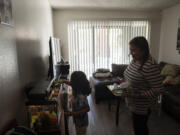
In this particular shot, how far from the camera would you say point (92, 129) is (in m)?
2.24

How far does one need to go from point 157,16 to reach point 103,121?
3.82 metres

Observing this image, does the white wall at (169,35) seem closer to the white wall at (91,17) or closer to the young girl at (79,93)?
→ the white wall at (91,17)

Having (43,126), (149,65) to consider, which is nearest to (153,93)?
(149,65)

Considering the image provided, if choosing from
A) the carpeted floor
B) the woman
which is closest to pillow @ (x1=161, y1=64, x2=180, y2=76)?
the carpeted floor

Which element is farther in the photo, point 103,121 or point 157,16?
point 157,16

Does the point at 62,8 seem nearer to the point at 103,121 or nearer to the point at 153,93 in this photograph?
the point at 103,121

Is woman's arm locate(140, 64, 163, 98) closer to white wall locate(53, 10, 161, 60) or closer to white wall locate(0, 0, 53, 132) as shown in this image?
white wall locate(0, 0, 53, 132)

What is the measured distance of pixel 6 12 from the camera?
113 cm

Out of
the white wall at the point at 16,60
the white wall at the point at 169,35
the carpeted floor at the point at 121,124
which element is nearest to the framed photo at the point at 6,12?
the white wall at the point at 16,60

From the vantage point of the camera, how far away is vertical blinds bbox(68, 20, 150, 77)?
4.12 m

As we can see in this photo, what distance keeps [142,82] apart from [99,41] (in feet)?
10.3

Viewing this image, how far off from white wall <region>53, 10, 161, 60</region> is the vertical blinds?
0.15 meters

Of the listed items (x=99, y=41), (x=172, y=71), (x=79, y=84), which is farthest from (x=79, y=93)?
(x=99, y=41)

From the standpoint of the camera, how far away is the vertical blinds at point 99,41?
4.12m
